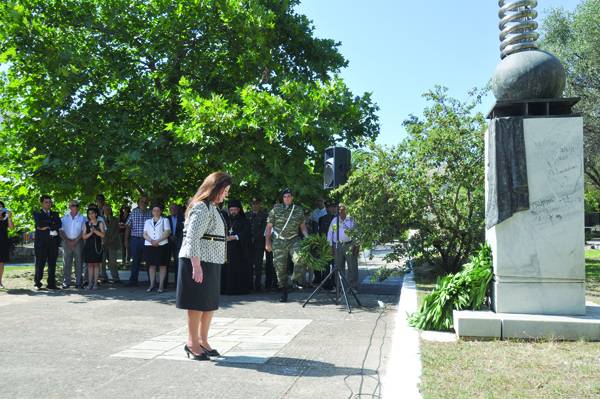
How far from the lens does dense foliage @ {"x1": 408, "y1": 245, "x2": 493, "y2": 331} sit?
6609mm

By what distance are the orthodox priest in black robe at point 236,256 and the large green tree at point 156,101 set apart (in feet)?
3.31

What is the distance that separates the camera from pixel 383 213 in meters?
11.5

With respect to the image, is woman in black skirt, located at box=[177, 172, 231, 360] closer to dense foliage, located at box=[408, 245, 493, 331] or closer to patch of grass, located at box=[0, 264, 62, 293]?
dense foliage, located at box=[408, 245, 493, 331]

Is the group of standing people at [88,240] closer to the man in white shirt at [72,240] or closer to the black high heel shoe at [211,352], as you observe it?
the man in white shirt at [72,240]

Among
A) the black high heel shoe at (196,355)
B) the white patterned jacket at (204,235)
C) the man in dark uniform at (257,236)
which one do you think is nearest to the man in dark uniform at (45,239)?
the man in dark uniform at (257,236)

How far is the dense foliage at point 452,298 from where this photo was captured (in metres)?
6.61

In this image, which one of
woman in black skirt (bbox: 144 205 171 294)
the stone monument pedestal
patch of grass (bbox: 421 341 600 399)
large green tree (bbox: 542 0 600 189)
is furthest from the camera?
large green tree (bbox: 542 0 600 189)

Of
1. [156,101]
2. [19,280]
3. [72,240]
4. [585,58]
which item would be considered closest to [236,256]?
[72,240]

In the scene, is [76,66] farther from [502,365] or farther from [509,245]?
[502,365]

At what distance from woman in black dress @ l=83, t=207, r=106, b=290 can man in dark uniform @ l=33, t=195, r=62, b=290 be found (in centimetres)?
66

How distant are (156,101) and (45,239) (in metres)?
4.31

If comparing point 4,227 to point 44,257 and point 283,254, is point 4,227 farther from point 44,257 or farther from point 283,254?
point 283,254

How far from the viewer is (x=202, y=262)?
5664mm

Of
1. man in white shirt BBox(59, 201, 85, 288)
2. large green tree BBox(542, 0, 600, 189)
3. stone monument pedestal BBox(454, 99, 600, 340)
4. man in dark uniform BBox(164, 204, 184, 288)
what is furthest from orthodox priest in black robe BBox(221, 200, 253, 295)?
large green tree BBox(542, 0, 600, 189)
